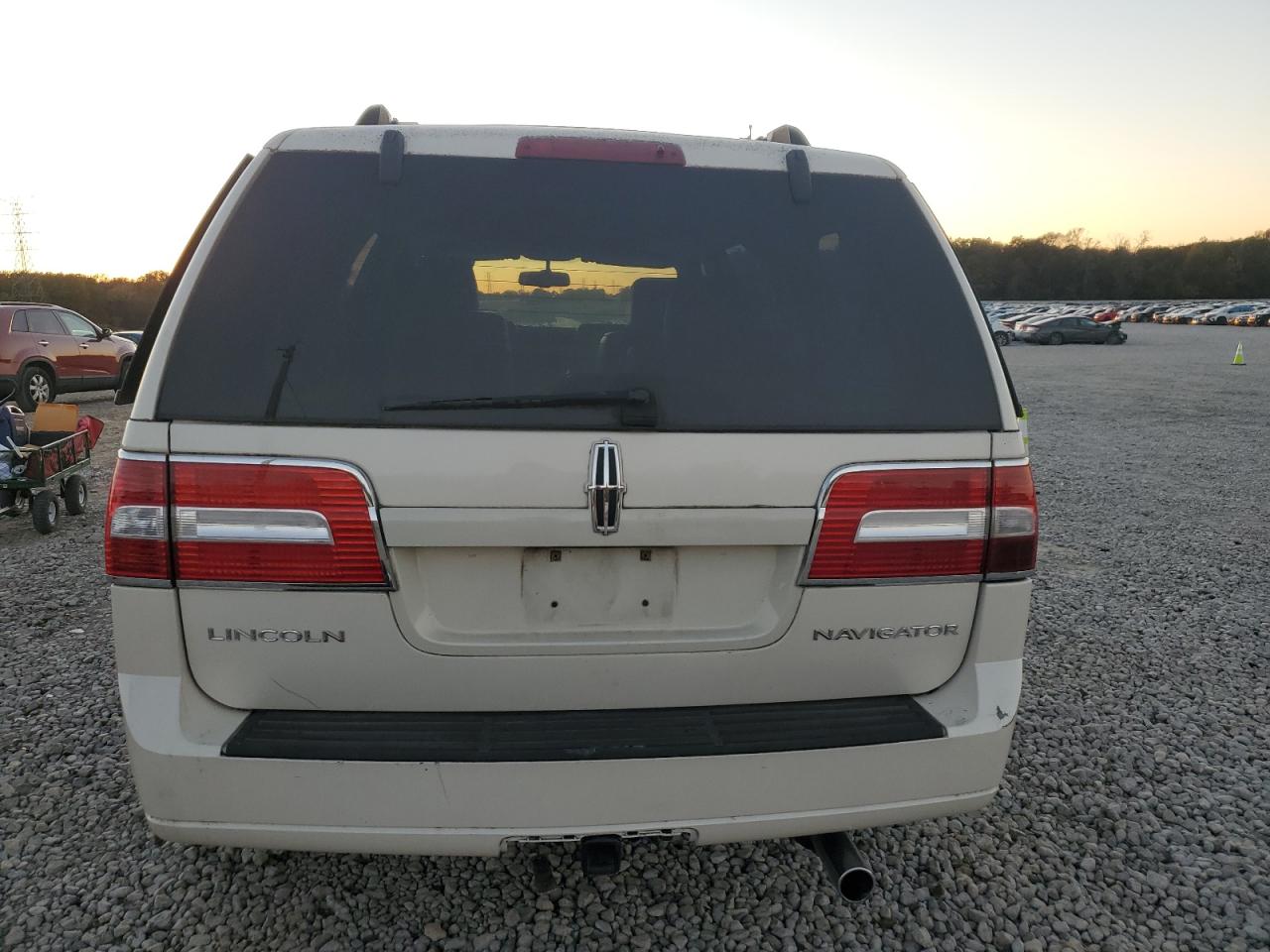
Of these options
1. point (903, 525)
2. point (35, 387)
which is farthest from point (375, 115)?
point (35, 387)

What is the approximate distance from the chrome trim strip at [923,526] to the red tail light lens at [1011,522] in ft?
0.13

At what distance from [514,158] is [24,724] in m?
3.14

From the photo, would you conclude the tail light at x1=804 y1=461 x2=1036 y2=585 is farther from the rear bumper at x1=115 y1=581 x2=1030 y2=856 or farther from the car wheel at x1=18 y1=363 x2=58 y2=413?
the car wheel at x1=18 y1=363 x2=58 y2=413

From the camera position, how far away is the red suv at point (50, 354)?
15117mm

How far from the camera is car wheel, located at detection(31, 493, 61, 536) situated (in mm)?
6773

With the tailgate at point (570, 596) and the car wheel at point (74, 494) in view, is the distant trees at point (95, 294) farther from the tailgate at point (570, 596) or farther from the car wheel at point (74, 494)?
the tailgate at point (570, 596)

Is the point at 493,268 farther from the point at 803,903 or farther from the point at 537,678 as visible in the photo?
the point at 803,903

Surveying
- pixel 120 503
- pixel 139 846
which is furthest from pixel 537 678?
pixel 139 846

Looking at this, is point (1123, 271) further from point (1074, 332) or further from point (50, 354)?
point (50, 354)

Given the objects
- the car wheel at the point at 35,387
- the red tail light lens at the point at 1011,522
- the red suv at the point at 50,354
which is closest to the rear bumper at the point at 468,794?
the red tail light lens at the point at 1011,522

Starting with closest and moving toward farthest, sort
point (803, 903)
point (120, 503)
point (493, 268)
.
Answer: point (120, 503) → point (803, 903) → point (493, 268)

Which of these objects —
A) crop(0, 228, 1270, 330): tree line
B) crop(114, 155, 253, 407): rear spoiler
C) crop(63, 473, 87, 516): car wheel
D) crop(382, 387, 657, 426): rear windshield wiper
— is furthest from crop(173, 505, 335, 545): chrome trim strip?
crop(0, 228, 1270, 330): tree line

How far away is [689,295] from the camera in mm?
1981

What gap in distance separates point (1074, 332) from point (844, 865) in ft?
155
